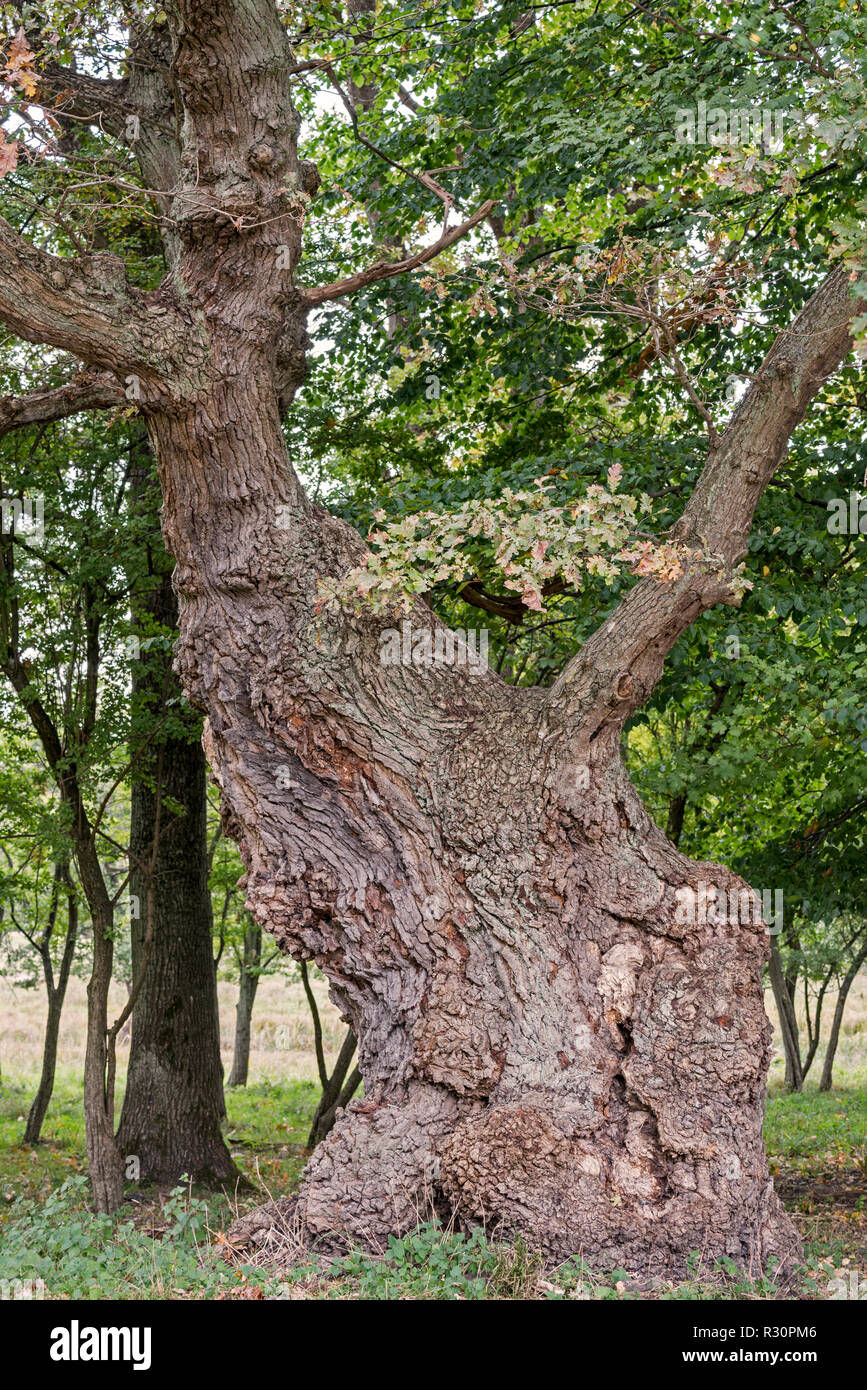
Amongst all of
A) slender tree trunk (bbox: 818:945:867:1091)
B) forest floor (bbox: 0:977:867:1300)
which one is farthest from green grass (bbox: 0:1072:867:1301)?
slender tree trunk (bbox: 818:945:867:1091)

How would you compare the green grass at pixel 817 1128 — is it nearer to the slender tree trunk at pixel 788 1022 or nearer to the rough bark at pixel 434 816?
the slender tree trunk at pixel 788 1022

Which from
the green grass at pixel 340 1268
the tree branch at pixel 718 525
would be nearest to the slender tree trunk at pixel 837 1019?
the green grass at pixel 340 1268

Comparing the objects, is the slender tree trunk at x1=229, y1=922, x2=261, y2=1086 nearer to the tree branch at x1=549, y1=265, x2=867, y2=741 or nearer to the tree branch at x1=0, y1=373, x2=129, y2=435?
the tree branch at x1=0, y1=373, x2=129, y2=435

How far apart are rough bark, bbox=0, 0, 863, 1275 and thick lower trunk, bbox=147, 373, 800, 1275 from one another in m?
0.01

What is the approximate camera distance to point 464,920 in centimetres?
552

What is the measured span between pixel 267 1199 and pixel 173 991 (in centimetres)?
252

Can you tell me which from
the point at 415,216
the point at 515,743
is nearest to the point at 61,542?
the point at 415,216

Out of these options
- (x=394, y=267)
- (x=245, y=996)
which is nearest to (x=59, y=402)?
(x=394, y=267)

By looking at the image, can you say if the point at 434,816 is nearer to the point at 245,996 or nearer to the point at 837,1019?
the point at 245,996

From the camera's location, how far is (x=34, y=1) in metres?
8.25

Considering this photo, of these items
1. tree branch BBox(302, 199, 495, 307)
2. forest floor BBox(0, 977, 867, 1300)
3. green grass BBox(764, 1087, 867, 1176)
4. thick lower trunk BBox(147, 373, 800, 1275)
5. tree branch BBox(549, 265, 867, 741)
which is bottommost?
green grass BBox(764, 1087, 867, 1176)

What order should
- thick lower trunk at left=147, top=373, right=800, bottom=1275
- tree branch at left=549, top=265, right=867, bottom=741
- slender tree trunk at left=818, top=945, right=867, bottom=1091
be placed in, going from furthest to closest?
slender tree trunk at left=818, top=945, right=867, bottom=1091, tree branch at left=549, top=265, right=867, bottom=741, thick lower trunk at left=147, top=373, right=800, bottom=1275

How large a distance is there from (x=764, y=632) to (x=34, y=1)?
7.21 m

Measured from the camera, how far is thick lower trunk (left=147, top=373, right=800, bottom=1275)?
16.8ft
